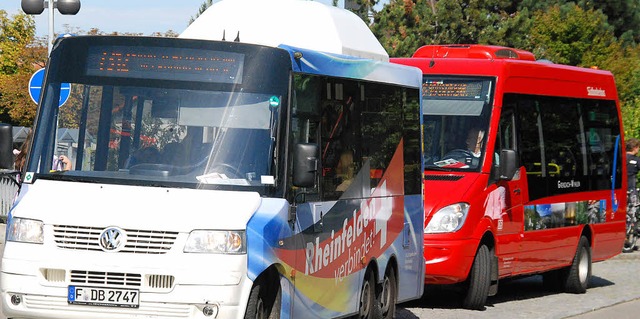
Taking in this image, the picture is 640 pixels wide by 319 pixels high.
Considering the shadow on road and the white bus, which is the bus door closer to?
the shadow on road

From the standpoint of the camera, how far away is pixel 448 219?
582 inches

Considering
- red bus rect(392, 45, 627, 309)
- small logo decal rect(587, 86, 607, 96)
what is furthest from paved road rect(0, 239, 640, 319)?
small logo decal rect(587, 86, 607, 96)

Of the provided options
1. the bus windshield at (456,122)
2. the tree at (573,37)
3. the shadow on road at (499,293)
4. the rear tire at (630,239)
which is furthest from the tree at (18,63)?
the bus windshield at (456,122)

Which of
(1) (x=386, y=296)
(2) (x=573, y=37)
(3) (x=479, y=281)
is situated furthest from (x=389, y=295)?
(2) (x=573, y=37)

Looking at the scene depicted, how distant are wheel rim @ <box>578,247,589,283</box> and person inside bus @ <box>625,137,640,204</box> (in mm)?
5754

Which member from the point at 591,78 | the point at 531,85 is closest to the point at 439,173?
the point at 531,85

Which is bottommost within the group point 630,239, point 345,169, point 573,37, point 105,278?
point 630,239

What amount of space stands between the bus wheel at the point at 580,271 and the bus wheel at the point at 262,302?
9.12 metres

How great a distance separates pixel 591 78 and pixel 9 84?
167 feet

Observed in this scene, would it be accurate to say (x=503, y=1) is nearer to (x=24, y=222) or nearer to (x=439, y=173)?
(x=439, y=173)

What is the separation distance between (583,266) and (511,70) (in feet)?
12.3

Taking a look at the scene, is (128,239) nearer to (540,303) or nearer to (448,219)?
(448,219)

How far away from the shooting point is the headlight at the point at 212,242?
9.03 m

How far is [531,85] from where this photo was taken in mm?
16656
